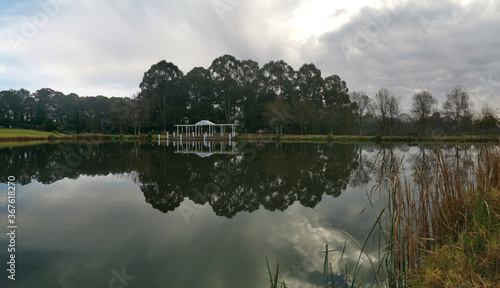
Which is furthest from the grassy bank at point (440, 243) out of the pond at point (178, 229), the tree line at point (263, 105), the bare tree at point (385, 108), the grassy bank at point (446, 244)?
the bare tree at point (385, 108)

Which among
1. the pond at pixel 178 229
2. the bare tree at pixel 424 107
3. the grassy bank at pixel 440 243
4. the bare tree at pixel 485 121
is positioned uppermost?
the bare tree at pixel 424 107

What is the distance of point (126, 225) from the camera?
3652 mm

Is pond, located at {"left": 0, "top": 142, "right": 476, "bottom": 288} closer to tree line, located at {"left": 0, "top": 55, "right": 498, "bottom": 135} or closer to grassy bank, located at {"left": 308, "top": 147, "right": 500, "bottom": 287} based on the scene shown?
grassy bank, located at {"left": 308, "top": 147, "right": 500, "bottom": 287}

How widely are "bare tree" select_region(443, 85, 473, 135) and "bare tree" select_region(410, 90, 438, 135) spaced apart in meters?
1.93

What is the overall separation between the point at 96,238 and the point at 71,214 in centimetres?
139

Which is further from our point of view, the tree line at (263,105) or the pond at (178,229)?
the tree line at (263,105)

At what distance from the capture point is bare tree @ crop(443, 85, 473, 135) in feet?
115

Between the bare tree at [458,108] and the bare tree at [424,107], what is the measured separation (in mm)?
1931

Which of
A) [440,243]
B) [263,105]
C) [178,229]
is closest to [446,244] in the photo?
[440,243]

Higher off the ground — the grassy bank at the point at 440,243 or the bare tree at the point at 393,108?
the bare tree at the point at 393,108

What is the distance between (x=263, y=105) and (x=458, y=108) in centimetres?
2677

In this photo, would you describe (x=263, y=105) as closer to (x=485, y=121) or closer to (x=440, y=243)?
(x=485, y=121)

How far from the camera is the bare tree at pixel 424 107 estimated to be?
35781mm

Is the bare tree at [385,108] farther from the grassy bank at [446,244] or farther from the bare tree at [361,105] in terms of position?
the grassy bank at [446,244]
